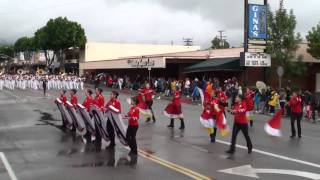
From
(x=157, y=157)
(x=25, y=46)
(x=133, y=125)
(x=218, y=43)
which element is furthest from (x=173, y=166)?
(x=25, y=46)

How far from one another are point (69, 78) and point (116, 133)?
45.1 m

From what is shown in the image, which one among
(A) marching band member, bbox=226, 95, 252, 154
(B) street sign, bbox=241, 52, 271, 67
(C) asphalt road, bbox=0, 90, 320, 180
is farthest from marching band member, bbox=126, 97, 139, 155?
(B) street sign, bbox=241, 52, 271, 67

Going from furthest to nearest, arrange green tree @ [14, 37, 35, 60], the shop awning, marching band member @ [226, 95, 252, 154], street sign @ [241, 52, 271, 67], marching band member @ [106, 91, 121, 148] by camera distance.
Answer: green tree @ [14, 37, 35, 60]
the shop awning
street sign @ [241, 52, 271, 67]
marching band member @ [106, 91, 121, 148]
marching band member @ [226, 95, 252, 154]

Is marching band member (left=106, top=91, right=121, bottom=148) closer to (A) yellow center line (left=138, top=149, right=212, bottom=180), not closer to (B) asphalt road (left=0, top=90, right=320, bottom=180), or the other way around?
(B) asphalt road (left=0, top=90, right=320, bottom=180)

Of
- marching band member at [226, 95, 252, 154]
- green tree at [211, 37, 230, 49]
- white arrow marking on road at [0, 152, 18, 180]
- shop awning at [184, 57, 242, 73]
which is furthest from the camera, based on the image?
green tree at [211, 37, 230, 49]

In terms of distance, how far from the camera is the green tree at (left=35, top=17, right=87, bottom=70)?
86812mm

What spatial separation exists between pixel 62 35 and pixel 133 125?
7552 cm

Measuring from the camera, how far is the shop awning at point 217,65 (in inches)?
1674

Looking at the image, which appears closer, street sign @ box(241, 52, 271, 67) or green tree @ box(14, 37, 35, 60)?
street sign @ box(241, 52, 271, 67)

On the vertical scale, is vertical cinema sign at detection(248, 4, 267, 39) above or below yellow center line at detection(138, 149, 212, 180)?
above

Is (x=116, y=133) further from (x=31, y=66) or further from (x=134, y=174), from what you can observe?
(x=31, y=66)

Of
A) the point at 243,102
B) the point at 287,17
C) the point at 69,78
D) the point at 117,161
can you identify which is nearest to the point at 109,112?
the point at 117,161

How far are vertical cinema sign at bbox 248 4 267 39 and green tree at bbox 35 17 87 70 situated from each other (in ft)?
166

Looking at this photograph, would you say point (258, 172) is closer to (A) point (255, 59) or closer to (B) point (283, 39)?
(A) point (255, 59)
